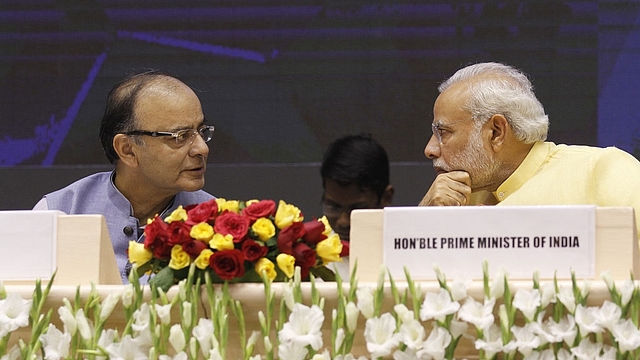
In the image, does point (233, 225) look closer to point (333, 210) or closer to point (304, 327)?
point (304, 327)

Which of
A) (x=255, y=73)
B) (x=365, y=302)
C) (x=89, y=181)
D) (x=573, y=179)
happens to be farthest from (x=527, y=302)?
(x=255, y=73)

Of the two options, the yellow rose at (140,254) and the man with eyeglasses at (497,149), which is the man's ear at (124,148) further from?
the yellow rose at (140,254)

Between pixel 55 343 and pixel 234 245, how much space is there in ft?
1.15

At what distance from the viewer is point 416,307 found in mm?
1591

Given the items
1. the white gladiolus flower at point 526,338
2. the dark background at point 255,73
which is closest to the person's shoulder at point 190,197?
the dark background at point 255,73

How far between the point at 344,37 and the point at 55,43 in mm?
1164

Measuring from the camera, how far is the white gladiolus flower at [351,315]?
5.19 ft

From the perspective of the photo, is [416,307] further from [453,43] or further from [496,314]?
[453,43]

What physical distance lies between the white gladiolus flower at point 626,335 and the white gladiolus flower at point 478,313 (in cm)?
20

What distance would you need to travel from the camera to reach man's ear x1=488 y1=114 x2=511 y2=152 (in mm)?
2986

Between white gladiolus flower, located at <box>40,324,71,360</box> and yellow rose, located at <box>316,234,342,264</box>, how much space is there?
480 millimetres

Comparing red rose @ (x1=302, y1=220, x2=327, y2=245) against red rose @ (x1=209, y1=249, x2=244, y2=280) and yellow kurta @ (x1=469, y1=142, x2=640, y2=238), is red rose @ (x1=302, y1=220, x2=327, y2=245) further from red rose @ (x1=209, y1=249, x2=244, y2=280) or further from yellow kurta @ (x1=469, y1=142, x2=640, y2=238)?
yellow kurta @ (x1=469, y1=142, x2=640, y2=238)

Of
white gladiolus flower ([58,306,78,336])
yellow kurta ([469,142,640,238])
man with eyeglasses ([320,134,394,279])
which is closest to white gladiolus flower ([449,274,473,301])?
white gladiolus flower ([58,306,78,336])

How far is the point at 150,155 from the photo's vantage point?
3.12 metres
